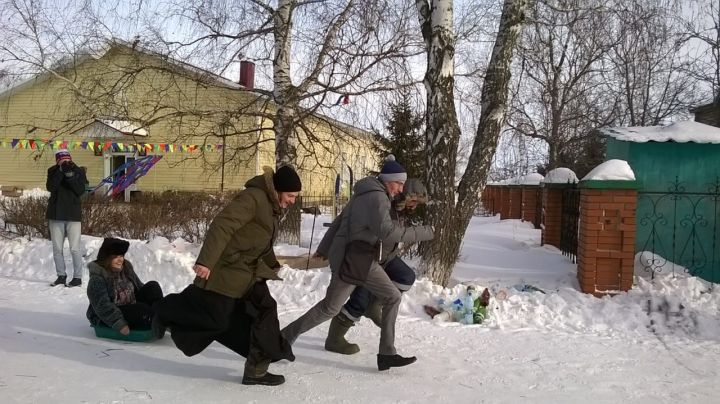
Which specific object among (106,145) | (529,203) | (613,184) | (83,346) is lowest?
(83,346)

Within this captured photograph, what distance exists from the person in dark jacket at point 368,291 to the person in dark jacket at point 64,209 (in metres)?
4.01

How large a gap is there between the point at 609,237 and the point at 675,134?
2347 mm

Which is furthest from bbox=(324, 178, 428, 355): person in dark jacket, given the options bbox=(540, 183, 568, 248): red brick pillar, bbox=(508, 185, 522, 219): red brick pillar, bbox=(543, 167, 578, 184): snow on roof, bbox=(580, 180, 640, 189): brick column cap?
bbox=(508, 185, 522, 219): red brick pillar

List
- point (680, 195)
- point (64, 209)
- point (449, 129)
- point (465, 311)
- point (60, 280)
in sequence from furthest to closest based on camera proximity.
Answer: point (680, 195) < point (60, 280) < point (64, 209) < point (449, 129) < point (465, 311)

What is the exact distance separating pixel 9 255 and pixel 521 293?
7318mm

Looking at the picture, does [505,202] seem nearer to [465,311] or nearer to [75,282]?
[465,311]


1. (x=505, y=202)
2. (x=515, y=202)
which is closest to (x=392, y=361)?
(x=515, y=202)

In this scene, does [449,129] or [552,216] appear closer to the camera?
[449,129]

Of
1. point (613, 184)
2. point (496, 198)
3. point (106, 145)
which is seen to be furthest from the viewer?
point (496, 198)

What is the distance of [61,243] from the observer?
710 cm

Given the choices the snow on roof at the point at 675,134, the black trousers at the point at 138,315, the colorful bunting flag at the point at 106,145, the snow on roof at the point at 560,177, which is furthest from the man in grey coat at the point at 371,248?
the colorful bunting flag at the point at 106,145

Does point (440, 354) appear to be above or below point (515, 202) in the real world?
below

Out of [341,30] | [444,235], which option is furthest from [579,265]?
[341,30]

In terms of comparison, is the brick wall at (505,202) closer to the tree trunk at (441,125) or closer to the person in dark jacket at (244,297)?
the tree trunk at (441,125)
